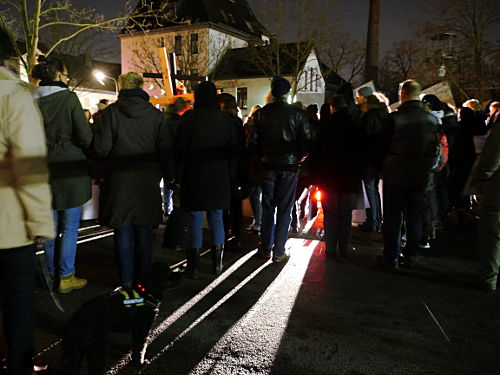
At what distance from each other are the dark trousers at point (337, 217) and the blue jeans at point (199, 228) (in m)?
1.53

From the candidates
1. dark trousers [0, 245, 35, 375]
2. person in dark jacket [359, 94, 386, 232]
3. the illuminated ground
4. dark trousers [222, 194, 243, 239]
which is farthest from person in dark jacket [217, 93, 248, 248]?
dark trousers [0, 245, 35, 375]

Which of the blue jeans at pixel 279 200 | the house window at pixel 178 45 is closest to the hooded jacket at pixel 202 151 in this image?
the blue jeans at pixel 279 200

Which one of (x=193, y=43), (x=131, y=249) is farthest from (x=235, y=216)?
(x=193, y=43)

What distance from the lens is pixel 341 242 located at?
239 inches

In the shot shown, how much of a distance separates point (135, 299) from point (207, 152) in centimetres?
245

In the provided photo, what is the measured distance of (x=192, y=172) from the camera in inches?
201

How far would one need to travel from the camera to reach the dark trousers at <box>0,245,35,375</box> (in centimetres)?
258

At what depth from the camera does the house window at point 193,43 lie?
46.9 m

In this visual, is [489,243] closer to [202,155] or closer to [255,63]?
[202,155]

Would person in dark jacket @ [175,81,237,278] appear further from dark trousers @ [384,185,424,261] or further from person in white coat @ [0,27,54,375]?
person in white coat @ [0,27,54,375]

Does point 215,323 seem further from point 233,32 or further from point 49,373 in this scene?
point 233,32

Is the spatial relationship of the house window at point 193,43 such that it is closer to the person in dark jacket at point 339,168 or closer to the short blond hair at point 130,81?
the person in dark jacket at point 339,168

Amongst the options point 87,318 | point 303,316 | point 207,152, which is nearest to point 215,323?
point 303,316

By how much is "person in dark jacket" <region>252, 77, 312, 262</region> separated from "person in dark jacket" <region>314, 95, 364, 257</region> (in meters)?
0.31
